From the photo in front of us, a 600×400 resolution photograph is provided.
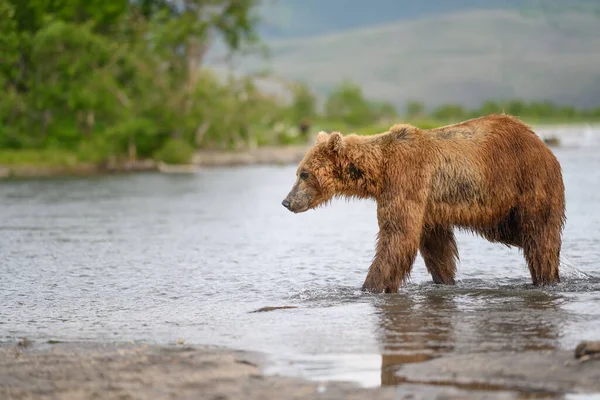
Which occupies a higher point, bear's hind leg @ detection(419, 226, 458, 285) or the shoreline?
bear's hind leg @ detection(419, 226, 458, 285)

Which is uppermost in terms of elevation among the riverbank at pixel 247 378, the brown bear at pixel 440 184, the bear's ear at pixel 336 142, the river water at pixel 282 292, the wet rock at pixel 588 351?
the bear's ear at pixel 336 142

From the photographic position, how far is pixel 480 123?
9.34 metres

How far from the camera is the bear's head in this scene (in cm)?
906

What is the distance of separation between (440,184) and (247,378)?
11.9ft

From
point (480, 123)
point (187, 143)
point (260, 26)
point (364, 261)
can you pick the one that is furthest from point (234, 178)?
point (480, 123)

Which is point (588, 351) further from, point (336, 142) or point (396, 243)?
point (336, 142)

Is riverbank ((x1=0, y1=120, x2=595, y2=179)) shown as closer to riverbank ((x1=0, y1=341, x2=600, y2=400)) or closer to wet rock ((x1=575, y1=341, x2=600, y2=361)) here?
riverbank ((x1=0, y1=341, x2=600, y2=400))

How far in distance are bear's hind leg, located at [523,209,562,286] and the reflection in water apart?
0.28 m

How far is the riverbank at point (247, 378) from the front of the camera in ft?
18.3

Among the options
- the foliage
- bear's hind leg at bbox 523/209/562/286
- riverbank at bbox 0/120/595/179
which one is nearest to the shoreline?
riverbank at bbox 0/120/595/179

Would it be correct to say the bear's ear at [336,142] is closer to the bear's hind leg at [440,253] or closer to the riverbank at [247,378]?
the bear's hind leg at [440,253]

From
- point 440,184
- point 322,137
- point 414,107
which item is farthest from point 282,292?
point 414,107

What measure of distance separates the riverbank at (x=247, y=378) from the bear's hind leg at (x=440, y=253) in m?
3.31

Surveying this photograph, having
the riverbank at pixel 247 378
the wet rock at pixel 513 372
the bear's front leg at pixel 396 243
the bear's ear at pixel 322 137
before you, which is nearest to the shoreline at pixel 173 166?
the bear's ear at pixel 322 137
